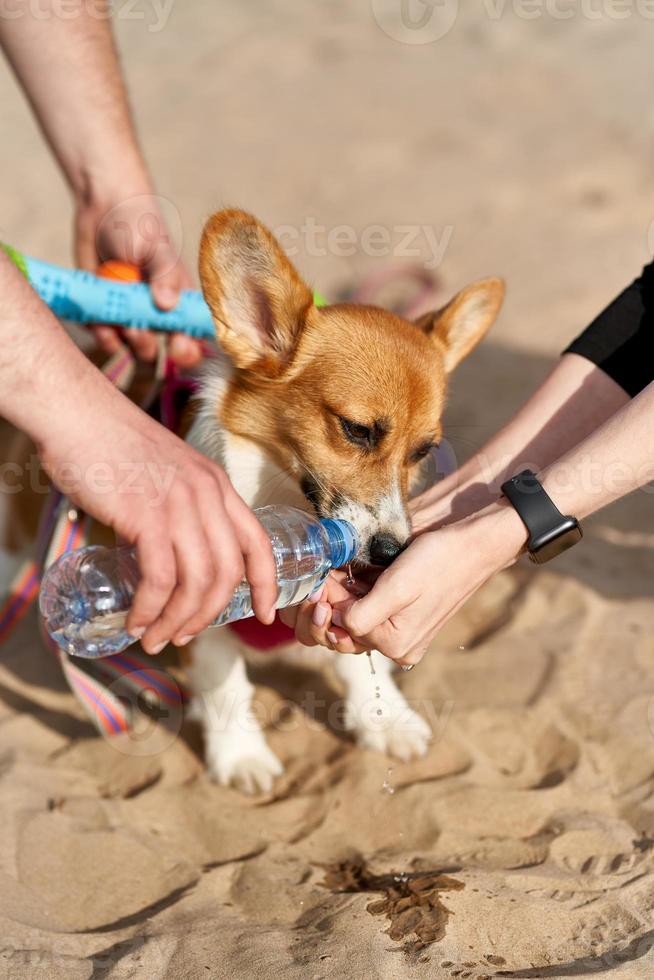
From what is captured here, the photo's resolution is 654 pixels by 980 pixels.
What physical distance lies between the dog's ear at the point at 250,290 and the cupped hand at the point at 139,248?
0.48 metres

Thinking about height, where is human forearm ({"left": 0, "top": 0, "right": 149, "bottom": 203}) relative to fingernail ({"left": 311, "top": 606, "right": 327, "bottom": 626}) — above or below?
above

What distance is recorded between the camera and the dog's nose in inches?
98.6

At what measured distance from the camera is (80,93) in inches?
131

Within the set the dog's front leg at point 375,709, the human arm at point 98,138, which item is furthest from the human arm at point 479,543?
the human arm at point 98,138

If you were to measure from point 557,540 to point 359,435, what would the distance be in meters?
0.70

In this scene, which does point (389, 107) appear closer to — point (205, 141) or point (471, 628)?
point (205, 141)

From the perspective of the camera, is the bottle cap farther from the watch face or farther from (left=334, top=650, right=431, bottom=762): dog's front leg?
(left=334, top=650, right=431, bottom=762): dog's front leg

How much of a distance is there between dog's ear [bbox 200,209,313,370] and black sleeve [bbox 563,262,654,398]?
2.81ft

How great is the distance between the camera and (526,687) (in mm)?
3324

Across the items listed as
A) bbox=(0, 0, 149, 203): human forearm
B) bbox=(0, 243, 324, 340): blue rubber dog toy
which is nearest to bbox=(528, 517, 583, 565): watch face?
bbox=(0, 243, 324, 340): blue rubber dog toy

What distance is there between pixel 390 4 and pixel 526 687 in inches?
316

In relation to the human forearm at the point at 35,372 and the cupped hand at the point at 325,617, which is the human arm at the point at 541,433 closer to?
the cupped hand at the point at 325,617

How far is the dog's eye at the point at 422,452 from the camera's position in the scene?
2.94 meters

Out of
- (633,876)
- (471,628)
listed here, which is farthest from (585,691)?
(633,876)
